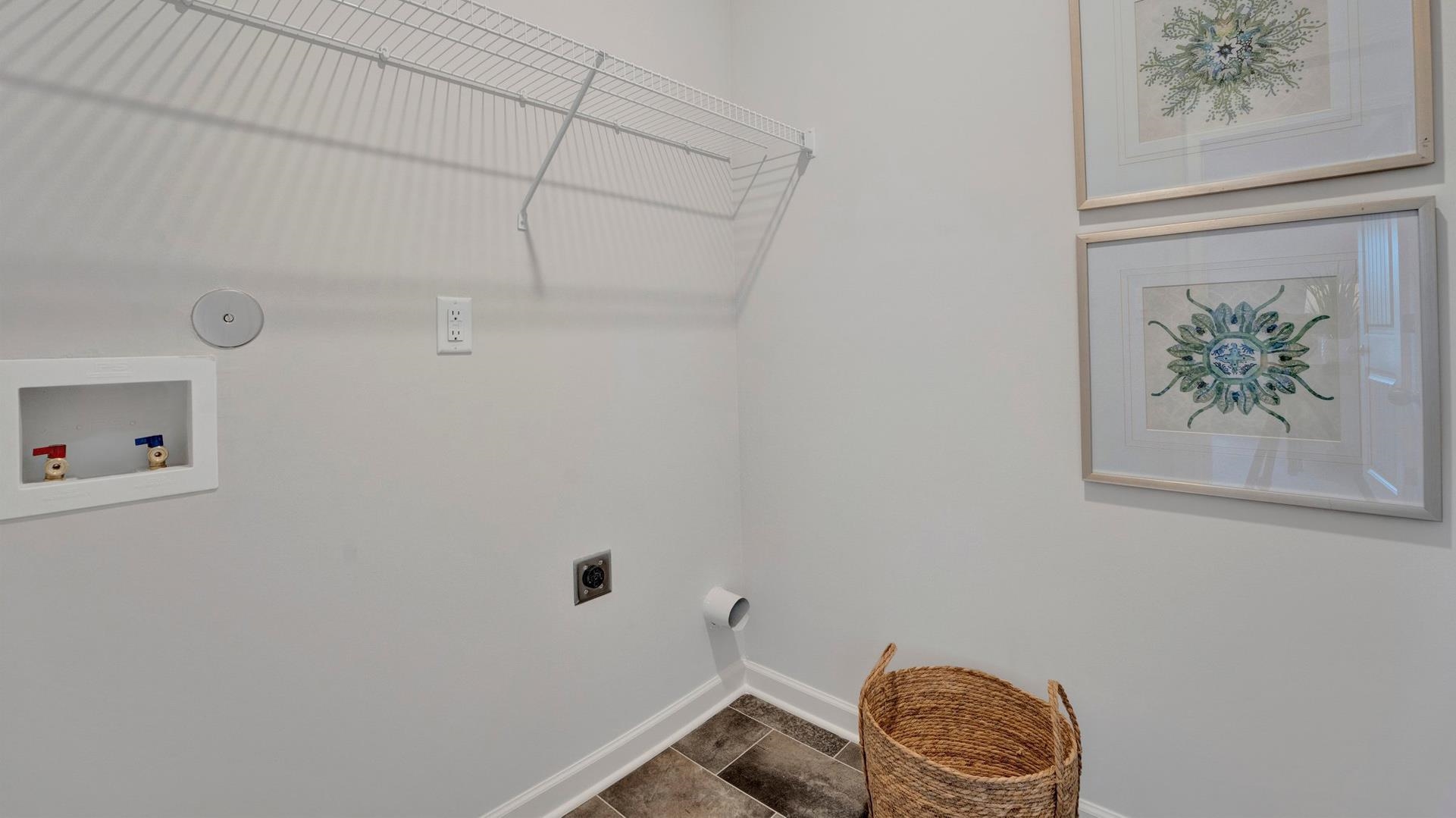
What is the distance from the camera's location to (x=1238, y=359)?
3.57 ft

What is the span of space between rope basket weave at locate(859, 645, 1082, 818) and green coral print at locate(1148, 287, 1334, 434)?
59 centimetres

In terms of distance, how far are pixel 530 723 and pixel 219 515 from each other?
2.38 ft

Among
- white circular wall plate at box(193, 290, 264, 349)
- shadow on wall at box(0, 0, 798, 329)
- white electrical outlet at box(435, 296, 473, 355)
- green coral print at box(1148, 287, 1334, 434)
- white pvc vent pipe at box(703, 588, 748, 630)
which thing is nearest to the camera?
shadow on wall at box(0, 0, 798, 329)

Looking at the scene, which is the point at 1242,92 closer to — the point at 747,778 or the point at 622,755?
the point at 747,778

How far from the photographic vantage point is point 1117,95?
117 centimetres

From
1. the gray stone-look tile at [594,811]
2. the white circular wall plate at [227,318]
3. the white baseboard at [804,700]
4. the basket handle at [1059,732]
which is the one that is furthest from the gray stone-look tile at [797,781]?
the white circular wall plate at [227,318]

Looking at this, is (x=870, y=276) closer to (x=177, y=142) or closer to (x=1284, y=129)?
(x=1284, y=129)

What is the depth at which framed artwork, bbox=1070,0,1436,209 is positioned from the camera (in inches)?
37.1

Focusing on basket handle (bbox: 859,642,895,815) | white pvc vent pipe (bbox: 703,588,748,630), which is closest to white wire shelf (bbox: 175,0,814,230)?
white pvc vent pipe (bbox: 703,588,748,630)

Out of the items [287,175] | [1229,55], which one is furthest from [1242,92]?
[287,175]

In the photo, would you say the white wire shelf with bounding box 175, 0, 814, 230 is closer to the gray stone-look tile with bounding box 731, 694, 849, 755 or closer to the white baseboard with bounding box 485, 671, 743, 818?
the white baseboard with bounding box 485, 671, 743, 818

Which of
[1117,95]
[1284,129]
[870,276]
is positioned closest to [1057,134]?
[1117,95]

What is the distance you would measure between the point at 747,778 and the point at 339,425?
1.15 m

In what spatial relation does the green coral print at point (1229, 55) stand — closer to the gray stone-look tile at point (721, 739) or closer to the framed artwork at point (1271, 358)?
the framed artwork at point (1271, 358)
